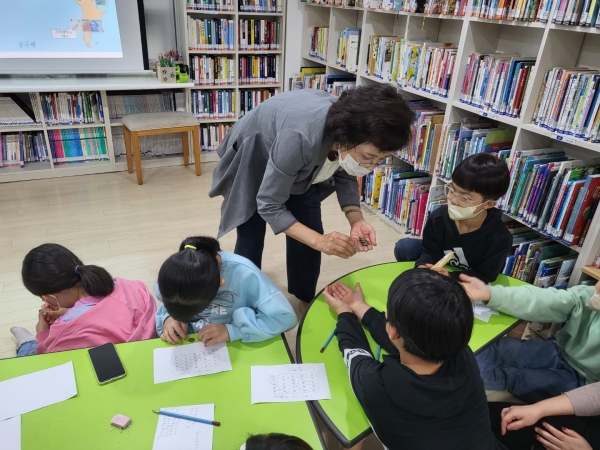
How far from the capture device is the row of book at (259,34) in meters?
3.98

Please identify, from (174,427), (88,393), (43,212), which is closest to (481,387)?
(174,427)

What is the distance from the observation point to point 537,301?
4.89ft

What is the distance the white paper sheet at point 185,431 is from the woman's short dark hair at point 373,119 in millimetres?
882

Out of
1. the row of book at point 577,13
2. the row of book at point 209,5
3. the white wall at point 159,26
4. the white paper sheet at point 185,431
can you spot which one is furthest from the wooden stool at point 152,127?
the white paper sheet at point 185,431

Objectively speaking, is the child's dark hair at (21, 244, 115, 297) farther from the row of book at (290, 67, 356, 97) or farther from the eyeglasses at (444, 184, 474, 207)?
the row of book at (290, 67, 356, 97)

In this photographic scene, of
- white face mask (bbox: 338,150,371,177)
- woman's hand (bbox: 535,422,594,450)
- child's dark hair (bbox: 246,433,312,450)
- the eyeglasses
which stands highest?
white face mask (bbox: 338,150,371,177)

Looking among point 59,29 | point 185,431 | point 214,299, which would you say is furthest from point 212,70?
point 185,431

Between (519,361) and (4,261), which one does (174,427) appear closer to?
(519,361)

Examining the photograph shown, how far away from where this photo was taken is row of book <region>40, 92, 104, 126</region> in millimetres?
3584

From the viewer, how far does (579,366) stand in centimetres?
158

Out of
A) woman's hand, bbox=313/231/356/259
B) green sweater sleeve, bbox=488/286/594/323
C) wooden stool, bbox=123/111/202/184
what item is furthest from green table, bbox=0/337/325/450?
wooden stool, bbox=123/111/202/184

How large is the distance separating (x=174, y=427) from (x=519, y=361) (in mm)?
1360

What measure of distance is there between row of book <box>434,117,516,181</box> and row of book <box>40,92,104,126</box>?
9.38ft

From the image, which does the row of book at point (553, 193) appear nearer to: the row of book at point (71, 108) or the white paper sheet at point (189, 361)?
the white paper sheet at point (189, 361)
